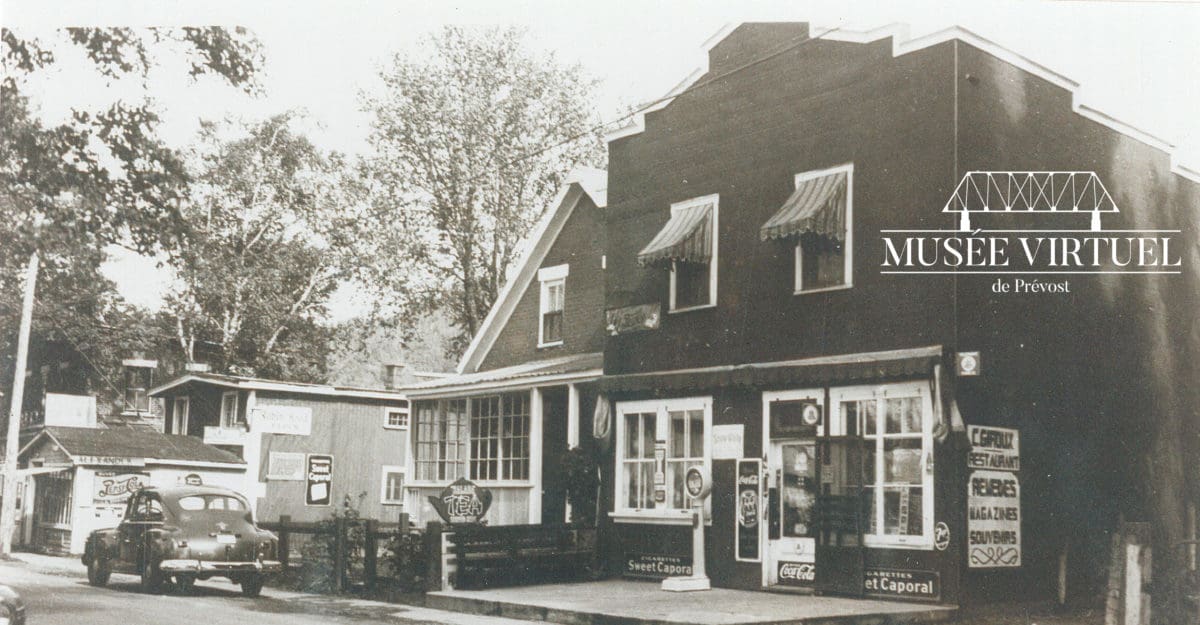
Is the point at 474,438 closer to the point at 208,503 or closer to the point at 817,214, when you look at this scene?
the point at 208,503

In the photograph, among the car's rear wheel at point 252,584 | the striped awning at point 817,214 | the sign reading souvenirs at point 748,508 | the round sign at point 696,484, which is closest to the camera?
the striped awning at point 817,214

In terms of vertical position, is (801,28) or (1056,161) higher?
(801,28)

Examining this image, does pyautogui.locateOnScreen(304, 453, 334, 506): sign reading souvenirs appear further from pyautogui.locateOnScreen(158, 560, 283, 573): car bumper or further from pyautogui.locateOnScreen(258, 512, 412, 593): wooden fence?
pyautogui.locateOnScreen(158, 560, 283, 573): car bumper

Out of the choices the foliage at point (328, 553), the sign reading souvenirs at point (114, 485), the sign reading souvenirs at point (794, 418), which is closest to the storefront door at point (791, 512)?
the sign reading souvenirs at point (794, 418)

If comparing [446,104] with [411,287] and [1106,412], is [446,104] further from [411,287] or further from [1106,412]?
[1106,412]

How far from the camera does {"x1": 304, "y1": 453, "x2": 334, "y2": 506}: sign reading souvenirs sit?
93.8 ft

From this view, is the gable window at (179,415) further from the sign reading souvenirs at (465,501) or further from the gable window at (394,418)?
the sign reading souvenirs at (465,501)

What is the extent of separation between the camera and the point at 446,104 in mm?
27969

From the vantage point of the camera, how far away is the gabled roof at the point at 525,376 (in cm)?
1898

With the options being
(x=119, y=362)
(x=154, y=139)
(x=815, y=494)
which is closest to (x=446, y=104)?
(x=119, y=362)

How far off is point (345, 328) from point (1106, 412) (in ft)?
60.9

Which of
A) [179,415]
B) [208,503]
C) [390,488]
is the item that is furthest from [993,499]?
[179,415]

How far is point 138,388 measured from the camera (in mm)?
31406

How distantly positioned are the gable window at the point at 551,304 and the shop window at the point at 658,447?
5262 millimetres
